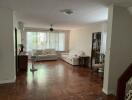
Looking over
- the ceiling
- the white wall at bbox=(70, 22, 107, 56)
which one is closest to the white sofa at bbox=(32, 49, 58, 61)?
the white wall at bbox=(70, 22, 107, 56)

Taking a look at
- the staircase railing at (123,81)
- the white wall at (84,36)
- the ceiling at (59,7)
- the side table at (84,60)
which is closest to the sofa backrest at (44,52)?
the white wall at (84,36)

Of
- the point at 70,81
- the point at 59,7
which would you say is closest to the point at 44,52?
the point at 70,81

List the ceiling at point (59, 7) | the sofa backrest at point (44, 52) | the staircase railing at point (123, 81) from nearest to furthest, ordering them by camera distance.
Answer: the staircase railing at point (123, 81), the ceiling at point (59, 7), the sofa backrest at point (44, 52)

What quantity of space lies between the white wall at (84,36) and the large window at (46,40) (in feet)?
2.87

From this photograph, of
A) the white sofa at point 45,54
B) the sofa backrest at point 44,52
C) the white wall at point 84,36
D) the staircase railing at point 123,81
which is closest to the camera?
the staircase railing at point 123,81

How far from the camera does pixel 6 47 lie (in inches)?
151

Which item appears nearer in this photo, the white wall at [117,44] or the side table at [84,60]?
the white wall at [117,44]

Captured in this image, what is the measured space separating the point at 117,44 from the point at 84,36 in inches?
166

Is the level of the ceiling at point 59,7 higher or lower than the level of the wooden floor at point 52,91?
higher

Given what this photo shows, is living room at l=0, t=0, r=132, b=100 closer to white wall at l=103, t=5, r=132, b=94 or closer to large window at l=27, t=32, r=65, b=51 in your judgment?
white wall at l=103, t=5, r=132, b=94

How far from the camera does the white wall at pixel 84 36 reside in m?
5.98

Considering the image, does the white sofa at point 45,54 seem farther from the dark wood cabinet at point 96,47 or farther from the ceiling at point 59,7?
the ceiling at point 59,7

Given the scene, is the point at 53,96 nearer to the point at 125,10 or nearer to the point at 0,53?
the point at 0,53

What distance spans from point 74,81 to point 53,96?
1.34m
